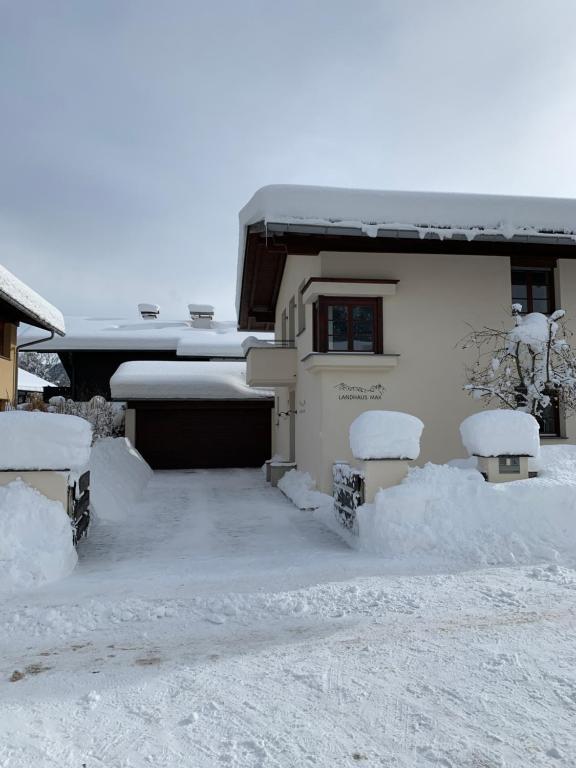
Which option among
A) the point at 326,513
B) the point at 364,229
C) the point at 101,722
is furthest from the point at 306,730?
the point at 364,229

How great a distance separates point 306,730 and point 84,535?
5667 millimetres

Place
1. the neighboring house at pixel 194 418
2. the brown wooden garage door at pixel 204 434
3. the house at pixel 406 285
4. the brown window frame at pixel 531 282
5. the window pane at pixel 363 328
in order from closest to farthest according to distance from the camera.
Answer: the house at pixel 406 285 → the window pane at pixel 363 328 → the brown window frame at pixel 531 282 → the neighboring house at pixel 194 418 → the brown wooden garage door at pixel 204 434

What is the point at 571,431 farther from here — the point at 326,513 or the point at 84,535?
the point at 84,535

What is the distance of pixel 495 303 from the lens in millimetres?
11227

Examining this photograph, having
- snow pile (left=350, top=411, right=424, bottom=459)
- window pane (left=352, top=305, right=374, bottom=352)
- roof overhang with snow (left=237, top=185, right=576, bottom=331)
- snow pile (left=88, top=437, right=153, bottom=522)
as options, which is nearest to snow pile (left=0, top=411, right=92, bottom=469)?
snow pile (left=88, top=437, right=153, bottom=522)

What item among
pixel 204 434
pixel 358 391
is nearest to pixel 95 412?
pixel 204 434

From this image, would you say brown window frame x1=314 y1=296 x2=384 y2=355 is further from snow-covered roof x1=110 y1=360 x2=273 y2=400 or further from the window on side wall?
the window on side wall

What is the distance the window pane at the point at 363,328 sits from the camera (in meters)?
10.7

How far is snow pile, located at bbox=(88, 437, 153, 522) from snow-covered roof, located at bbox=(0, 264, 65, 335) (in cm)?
363

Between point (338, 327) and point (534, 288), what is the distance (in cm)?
446

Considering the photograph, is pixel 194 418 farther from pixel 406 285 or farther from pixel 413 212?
pixel 413 212

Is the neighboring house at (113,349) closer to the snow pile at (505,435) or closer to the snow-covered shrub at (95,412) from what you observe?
the snow-covered shrub at (95,412)

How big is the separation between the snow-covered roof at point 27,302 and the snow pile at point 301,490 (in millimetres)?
7247

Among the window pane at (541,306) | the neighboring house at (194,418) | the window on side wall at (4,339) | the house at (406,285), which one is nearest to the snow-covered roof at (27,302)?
the window on side wall at (4,339)
